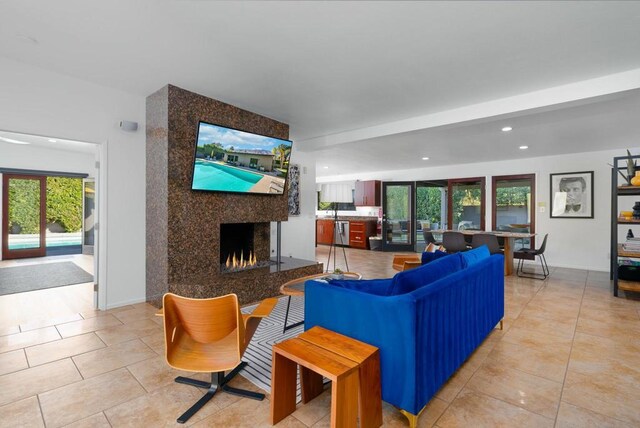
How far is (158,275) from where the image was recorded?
3740 mm

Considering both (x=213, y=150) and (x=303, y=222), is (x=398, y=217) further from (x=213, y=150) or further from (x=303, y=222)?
(x=213, y=150)

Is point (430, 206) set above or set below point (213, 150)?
below

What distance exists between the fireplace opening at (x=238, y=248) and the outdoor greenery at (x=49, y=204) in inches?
229

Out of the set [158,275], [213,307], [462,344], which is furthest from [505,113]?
[158,275]

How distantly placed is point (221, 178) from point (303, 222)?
296cm

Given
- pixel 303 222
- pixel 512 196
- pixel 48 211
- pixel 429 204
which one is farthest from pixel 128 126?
pixel 512 196

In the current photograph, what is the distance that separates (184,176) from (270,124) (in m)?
1.55

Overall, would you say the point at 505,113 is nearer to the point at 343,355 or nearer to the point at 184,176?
the point at 343,355

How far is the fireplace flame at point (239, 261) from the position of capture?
175 inches

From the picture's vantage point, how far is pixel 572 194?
6.63 metres

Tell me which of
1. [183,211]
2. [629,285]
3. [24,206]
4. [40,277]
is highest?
[24,206]

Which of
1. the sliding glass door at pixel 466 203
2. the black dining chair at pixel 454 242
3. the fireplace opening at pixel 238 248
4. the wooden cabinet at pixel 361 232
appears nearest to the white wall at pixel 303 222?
the fireplace opening at pixel 238 248

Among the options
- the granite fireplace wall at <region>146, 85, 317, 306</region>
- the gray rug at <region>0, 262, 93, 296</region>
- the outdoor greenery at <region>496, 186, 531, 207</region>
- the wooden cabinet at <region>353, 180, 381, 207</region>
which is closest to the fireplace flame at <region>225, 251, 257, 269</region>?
the granite fireplace wall at <region>146, 85, 317, 306</region>

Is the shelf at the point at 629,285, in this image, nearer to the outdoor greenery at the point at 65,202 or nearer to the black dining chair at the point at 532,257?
the black dining chair at the point at 532,257
